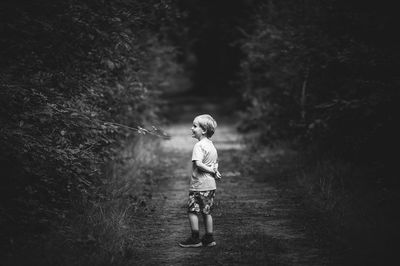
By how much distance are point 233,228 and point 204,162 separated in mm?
1340

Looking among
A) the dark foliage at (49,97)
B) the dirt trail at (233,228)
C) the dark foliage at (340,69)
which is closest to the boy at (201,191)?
the dirt trail at (233,228)

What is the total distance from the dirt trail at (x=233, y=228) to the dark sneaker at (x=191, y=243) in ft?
0.27

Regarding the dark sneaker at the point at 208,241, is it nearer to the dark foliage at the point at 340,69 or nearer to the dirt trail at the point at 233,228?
the dirt trail at the point at 233,228

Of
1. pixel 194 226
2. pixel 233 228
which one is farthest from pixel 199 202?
pixel 233 228

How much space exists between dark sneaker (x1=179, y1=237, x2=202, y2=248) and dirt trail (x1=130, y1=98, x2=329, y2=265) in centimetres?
8

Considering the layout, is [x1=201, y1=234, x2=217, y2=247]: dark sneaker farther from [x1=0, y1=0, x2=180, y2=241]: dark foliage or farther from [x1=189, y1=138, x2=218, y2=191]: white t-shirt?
[x1=0, y1=0, x2=180, y2=241]: dark foliage

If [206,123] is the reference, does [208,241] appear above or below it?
below

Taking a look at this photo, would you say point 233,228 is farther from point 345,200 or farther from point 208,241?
point 345,200

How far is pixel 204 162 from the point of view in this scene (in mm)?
6770

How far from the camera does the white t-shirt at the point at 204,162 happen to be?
21.9 feet

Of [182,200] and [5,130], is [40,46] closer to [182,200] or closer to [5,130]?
[5,130]

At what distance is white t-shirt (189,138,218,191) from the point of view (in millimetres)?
6668

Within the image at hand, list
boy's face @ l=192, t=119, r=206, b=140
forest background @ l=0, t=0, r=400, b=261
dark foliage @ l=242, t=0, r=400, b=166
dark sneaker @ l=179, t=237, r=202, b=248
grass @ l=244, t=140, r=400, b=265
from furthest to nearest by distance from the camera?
dark foliage @ l=242, t=0, r=400, b=166 < boy's face @ l=192, t=119, r=206, b=140 < dark sneaker @ l=179, t=237, r=202, b=248 < grass @ l=244, t=140, r=400, b=265 < forest background @ l=0, t=0, r=400, b=261

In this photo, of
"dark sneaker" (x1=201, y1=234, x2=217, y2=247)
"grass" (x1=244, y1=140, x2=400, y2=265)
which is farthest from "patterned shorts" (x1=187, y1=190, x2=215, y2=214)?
"grass" (x1=244, y1=140, x2=400, y2=265)
